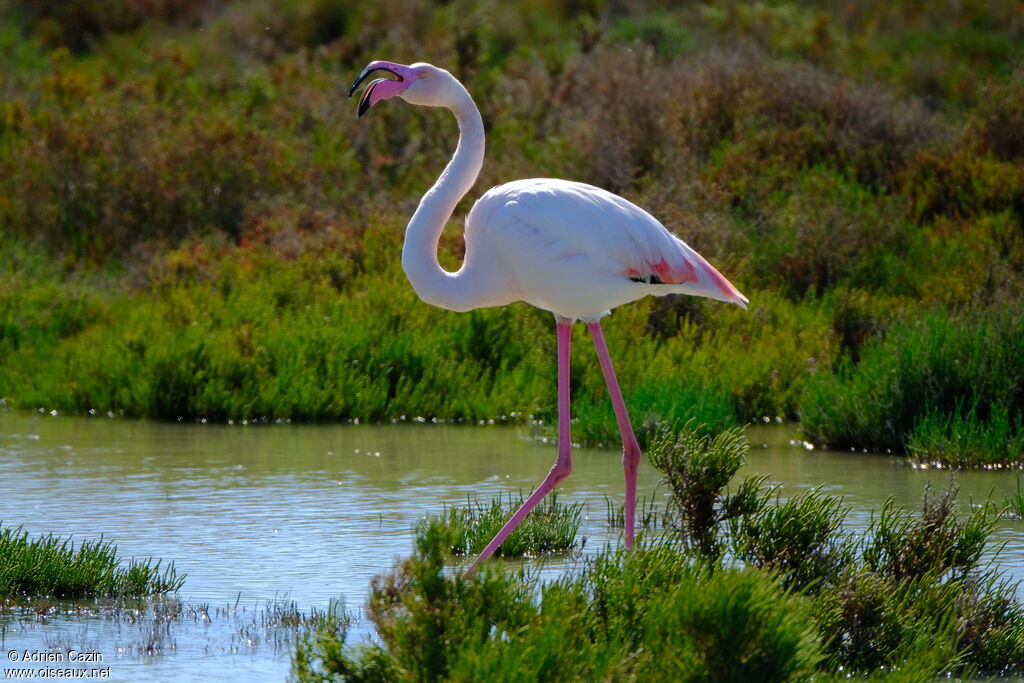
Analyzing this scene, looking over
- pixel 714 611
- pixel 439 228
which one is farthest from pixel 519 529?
pixel 714 611

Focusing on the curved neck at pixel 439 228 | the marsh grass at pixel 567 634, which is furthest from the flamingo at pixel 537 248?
the marsh grass at pixel 567 634

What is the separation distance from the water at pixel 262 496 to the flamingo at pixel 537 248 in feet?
3.86

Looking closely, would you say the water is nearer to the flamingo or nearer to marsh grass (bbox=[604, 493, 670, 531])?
marsh grass (bbox=[604, 493, 670, 531])

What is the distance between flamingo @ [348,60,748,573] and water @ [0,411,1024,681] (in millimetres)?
1178

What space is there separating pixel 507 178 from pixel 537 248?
23.3 feet

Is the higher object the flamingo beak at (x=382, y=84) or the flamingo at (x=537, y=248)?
the flamingo beak at (x=382, y=84)

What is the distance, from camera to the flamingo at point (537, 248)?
6.39 meters

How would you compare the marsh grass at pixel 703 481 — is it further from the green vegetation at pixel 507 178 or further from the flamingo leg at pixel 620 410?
the green vegetation at pixel 507 178

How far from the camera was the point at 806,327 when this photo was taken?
35.9ft

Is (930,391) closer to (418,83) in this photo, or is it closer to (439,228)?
(439,228)

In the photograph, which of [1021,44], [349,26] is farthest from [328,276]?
[1021,44]

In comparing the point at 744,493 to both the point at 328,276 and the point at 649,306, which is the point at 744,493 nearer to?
the point at 649,306

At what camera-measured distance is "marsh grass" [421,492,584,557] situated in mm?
6570

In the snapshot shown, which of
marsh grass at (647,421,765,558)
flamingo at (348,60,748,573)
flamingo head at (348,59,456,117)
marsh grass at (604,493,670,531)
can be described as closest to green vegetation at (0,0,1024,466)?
marsh grass at (604,493,670,531)
